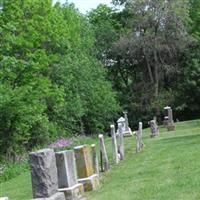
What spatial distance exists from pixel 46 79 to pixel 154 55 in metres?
15.9

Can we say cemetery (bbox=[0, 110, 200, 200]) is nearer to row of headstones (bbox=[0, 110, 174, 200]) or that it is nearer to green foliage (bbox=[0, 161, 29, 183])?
row of headstones (bbox=[0, 110, 174, 200])

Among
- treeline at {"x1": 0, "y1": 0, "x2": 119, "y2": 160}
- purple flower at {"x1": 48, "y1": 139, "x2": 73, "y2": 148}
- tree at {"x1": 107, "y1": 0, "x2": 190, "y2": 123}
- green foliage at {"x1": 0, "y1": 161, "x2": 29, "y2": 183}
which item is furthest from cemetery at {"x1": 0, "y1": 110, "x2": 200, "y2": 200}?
tree at {"x1": 107, "y1": 0, "x2": 190, "y2": 123}

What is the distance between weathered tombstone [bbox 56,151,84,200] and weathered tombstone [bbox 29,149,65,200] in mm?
760

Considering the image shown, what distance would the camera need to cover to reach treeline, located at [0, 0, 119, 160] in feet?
82.1

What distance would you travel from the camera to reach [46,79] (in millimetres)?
29906

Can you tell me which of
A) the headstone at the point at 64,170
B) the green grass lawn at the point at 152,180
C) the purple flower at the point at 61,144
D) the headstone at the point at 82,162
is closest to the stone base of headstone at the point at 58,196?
the headstone at the point at 64,170

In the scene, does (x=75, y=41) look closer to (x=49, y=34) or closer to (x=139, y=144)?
(x=49, y=34)

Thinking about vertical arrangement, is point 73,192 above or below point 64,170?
below

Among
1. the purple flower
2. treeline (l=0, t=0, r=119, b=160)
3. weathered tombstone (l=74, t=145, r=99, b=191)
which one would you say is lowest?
weathered tombstone (l=74, t=145, r=99, b=191)

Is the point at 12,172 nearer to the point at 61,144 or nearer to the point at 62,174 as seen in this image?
the point at 62,174

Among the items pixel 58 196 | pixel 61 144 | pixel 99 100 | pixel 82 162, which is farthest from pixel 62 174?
pixel 99 100

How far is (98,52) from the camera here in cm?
4800

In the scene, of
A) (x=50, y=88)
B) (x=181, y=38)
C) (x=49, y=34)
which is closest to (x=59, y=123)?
(x=50, y=88)

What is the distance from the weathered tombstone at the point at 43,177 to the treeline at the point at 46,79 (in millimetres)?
8600
